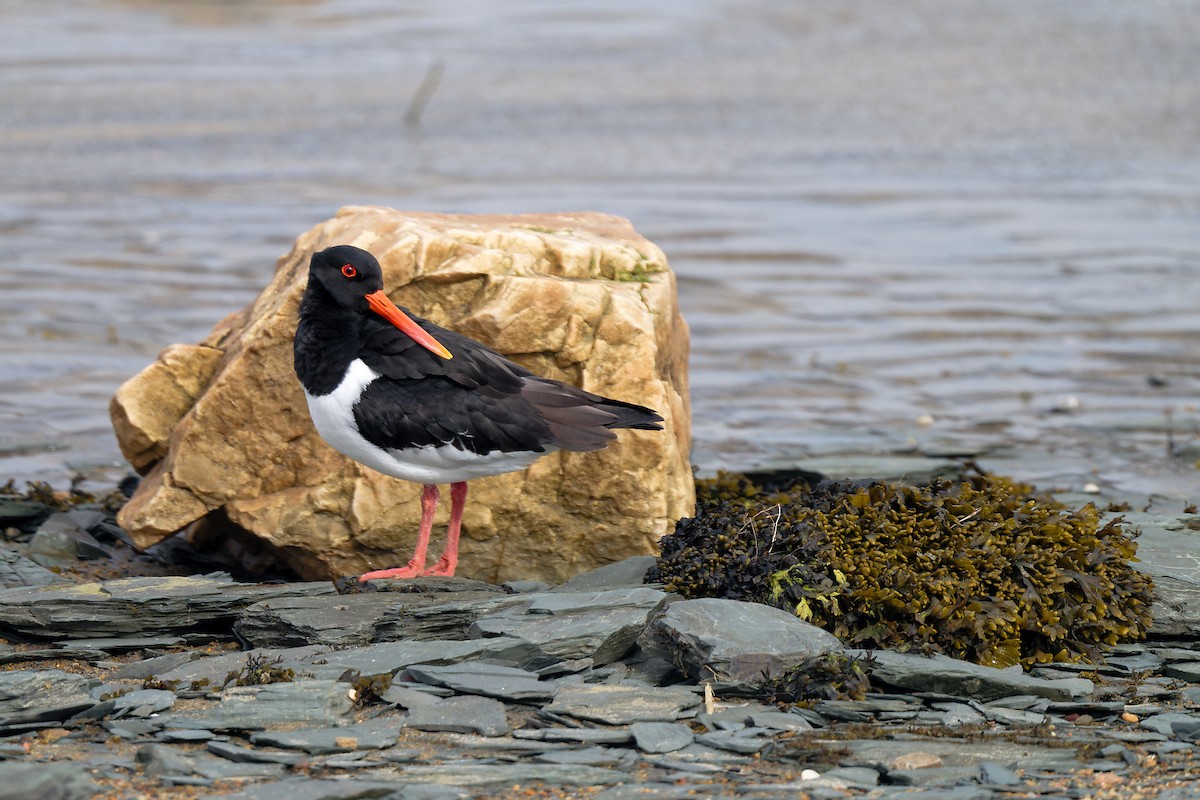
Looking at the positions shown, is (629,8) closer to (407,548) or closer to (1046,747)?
(407,548)

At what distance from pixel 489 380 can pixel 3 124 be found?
23.7m

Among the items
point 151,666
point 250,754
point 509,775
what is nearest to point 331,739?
point 250,754

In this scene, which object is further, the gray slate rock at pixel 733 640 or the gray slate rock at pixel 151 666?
the gray slate rock at pixel 151 666

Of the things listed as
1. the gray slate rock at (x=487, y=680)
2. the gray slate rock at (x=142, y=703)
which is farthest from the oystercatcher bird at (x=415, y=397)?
the gray slate rock at (x=142, y=703)

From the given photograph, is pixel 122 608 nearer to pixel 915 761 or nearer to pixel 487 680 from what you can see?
pixel 487 680

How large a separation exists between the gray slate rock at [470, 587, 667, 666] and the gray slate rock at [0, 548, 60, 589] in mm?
3132

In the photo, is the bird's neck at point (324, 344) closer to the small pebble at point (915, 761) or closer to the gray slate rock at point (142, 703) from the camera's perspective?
the gray slate rock at point (142, 703)

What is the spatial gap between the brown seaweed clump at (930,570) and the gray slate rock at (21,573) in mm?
3757

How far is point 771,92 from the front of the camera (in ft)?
111

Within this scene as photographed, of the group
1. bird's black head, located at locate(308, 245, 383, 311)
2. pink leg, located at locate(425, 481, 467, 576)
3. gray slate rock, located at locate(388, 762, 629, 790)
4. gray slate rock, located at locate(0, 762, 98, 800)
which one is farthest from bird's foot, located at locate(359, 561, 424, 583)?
gray slate rock, located at locate(0, 762, 98, 800)

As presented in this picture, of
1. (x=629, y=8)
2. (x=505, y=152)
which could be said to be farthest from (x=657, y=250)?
(x=629, y=8)

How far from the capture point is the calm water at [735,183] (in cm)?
1455

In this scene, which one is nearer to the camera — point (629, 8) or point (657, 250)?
point (657, 250)

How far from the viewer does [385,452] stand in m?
7.89
